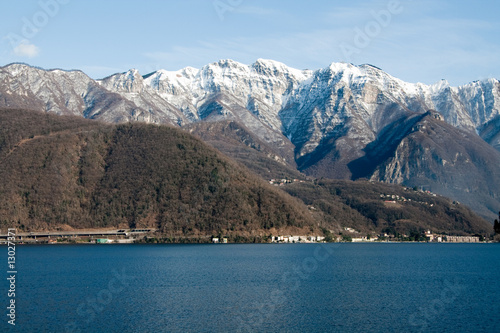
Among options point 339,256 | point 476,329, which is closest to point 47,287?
point 476,329

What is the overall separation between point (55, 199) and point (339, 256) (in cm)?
8628

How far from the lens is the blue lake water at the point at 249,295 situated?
69.3m

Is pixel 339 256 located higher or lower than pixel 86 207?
lower

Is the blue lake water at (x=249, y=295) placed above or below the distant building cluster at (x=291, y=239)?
below

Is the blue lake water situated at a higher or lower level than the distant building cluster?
lower

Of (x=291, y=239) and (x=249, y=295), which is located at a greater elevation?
(x=291, y=239)

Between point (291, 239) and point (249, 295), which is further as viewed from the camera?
point (291, 239)

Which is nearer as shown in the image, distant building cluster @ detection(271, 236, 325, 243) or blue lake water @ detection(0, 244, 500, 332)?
blue lake water @ detection(0, 244, 500, 332)

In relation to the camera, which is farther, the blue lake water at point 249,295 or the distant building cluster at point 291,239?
the distant building cluster at point 291,239

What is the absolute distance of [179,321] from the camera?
7025 centimetres

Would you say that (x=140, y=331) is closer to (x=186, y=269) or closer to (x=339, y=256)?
(x=186, y=269)

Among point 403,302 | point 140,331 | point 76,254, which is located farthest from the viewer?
point 76,254

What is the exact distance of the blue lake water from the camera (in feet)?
227

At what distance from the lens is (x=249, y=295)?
86875 mm
